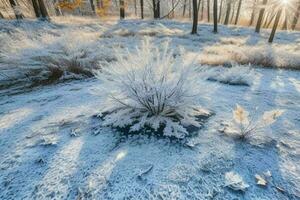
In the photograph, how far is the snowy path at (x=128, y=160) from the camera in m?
1.71

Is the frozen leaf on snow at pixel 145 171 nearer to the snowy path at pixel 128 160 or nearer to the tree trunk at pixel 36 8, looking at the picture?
the snowy path at pixel 128 160

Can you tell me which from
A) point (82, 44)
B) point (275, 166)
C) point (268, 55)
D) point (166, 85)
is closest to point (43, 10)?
point (82, 44)

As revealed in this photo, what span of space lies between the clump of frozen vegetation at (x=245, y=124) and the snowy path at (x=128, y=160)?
107 millimetres

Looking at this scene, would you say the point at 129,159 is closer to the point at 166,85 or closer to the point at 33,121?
the point at 166,85

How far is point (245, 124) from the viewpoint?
237cm

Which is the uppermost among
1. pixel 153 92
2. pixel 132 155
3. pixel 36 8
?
pixel 153 92

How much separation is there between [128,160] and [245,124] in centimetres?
127

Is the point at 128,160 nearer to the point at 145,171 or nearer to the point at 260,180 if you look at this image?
the point at 145,171

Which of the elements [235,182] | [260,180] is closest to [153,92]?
[235,182]

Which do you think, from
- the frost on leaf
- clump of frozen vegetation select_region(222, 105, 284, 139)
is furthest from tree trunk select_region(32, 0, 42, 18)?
the frost on leaf

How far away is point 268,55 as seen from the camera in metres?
6.93

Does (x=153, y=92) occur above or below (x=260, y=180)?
above

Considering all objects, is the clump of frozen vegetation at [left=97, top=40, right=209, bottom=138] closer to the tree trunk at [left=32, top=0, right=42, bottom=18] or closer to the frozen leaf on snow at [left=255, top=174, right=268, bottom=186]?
the frozen leaf on snow at [left=255, top=174, right=268, bottom=186]

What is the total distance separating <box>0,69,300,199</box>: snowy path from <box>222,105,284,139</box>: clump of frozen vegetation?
0.35ft
